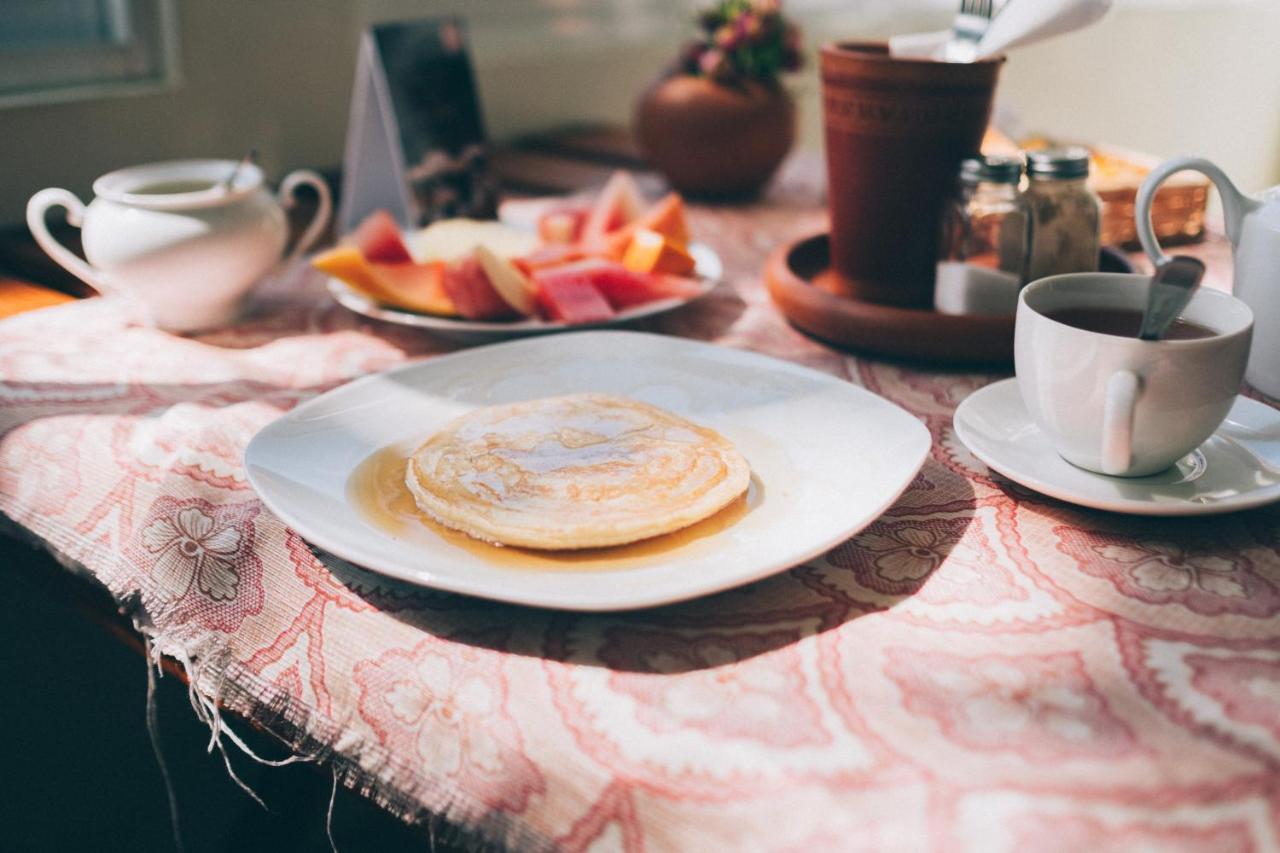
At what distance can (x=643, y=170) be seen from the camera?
1776 millimetres

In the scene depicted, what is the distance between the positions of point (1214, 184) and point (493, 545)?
639 millimetres

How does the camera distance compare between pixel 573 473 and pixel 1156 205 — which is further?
pixel 1156 205

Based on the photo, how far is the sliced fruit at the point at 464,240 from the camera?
1.18m

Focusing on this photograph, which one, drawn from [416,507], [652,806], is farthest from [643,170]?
[652,806]

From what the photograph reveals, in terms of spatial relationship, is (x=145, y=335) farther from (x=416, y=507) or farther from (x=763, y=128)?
(x=763, y=128)

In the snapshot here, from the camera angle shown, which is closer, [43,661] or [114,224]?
[114,224]

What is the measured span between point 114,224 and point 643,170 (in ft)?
3.10

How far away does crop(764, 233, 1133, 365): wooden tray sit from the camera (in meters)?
0.92

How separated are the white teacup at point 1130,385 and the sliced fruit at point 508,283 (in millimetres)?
473

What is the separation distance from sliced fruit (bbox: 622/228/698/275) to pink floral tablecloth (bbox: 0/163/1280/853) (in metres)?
0.43

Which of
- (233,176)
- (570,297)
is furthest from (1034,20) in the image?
(233,176)

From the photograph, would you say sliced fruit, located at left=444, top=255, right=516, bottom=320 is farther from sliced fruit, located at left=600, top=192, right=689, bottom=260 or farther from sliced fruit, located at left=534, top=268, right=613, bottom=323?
sliced fruit, located at left=600, top=192, right=689, bottom=260

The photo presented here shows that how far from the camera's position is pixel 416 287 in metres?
1.06

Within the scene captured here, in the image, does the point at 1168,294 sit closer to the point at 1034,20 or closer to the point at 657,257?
the point at 1034,20
